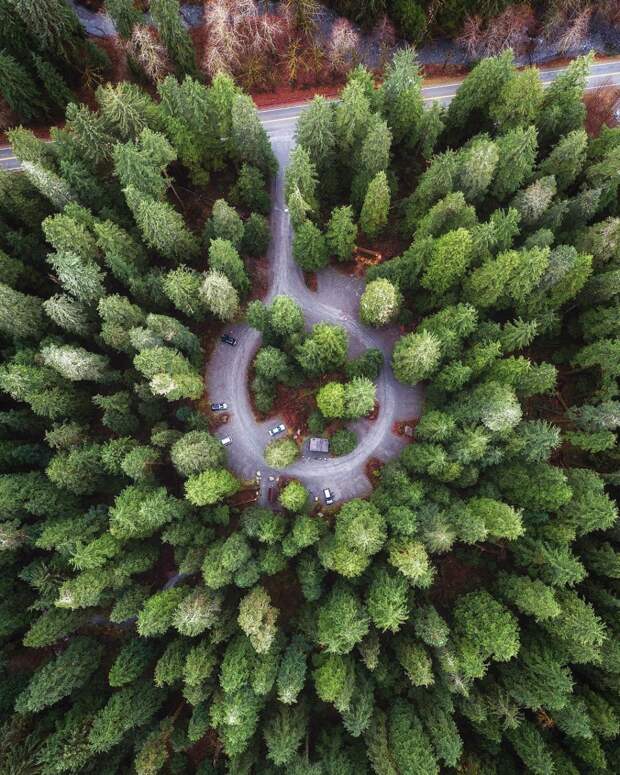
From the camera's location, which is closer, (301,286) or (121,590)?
(121,590)

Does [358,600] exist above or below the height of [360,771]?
above

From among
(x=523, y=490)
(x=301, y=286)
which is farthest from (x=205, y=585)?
(x=301, y=286)

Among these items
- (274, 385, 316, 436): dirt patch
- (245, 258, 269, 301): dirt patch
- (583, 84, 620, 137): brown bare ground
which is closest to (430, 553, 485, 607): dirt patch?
(274, 385, 316, 436): dirt patch

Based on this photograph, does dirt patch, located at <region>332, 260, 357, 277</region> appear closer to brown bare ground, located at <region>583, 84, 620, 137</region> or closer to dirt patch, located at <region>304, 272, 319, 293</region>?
dirt patch, located at <region>304, 272, 319, 293</region>

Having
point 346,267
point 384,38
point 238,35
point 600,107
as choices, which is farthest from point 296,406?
point 600,107

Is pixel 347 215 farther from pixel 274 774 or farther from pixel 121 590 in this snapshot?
pixel 274 774

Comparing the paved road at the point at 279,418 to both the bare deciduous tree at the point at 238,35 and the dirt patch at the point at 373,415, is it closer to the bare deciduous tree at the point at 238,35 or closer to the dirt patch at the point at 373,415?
the dirt patch at the point at 373,415

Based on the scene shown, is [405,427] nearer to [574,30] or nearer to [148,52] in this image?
[148,52]
